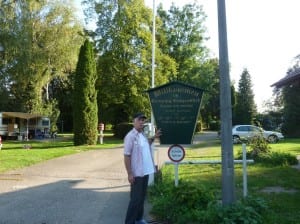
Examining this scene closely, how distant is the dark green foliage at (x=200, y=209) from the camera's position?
6646mm

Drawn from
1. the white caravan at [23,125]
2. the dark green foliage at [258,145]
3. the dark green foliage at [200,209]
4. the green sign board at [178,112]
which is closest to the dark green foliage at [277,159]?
the dark green foliage at [258,145]

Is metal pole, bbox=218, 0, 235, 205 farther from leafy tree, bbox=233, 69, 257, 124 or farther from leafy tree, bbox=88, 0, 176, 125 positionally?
leafy tree, bbox=233, 69, 257, 124

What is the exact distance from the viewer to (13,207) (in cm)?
925

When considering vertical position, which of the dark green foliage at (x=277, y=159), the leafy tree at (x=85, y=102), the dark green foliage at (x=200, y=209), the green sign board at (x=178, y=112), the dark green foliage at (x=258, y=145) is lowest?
the dark green foliage at (x=200, y=209)

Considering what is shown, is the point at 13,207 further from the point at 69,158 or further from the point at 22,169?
the point at 69,158

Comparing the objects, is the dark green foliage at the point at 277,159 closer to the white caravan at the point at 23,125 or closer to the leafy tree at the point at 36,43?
the white caravan at the point at 23,125

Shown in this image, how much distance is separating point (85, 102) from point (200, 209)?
24797mm

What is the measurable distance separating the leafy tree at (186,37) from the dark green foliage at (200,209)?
164 ft

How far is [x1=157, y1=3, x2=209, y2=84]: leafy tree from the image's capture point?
2296 inches

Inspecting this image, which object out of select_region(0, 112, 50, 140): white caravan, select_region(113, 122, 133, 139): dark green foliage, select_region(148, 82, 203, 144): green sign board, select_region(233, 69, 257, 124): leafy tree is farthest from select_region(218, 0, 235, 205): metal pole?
select_region(233, 69, 257, 124): leafy tree

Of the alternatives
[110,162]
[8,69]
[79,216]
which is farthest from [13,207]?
[8,69]

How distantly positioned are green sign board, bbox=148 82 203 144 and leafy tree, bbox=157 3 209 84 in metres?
48.5

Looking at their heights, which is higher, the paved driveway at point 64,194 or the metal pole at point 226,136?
the metal pole at point 226,136

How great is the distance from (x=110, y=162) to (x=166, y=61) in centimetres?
2809
